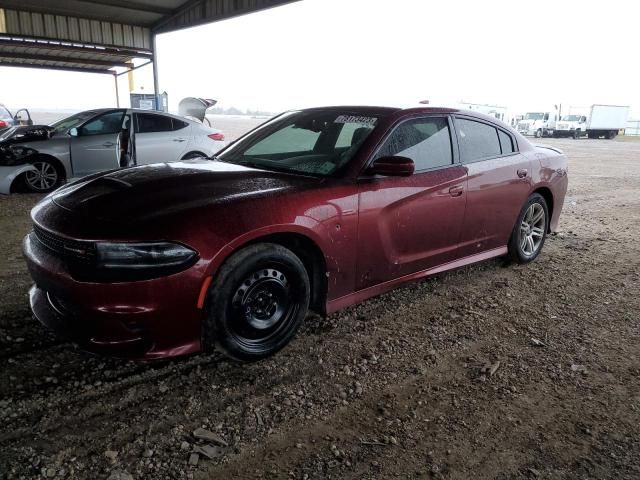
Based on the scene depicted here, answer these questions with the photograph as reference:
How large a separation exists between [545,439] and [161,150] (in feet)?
24.2

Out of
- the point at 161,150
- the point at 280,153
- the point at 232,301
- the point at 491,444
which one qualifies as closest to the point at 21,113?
the point at 161,150

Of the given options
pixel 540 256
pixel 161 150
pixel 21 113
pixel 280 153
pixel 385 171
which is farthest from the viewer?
pixel 21 113

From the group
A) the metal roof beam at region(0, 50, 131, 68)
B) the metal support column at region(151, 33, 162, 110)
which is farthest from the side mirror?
the metal roof beam at region(0, 50, 131, 68)

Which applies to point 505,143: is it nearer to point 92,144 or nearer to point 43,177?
point 92,144

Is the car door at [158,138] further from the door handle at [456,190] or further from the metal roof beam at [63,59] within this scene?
the metal roof beam at [63,59]

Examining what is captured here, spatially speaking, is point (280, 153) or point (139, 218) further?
point (280, 153)

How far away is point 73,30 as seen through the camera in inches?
644

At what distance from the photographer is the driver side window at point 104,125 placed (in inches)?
315

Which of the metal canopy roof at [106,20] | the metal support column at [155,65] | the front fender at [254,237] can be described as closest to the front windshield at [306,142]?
the front fender at [254,237]

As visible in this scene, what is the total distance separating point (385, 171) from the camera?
Result: 9.86 feet

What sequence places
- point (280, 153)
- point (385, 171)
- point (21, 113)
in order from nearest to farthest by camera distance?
point (385, 171)
point (280, 153)
point (21, 113)

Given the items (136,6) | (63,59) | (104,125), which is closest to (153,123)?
(104,125)

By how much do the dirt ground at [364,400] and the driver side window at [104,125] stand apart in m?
4.91

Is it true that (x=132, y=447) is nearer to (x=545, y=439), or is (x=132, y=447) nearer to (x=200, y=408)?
(x=200, y=408)
